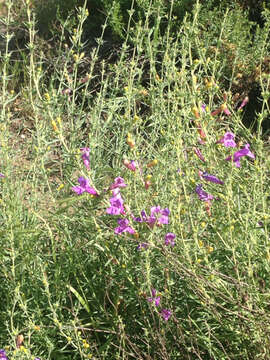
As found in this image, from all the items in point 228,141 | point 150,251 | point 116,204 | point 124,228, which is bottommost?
point 150,251

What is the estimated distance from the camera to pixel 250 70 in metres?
5.16

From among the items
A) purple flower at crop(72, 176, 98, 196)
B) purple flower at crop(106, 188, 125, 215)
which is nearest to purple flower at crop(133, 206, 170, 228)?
purple flower at crop(106, 188, 125, 215)

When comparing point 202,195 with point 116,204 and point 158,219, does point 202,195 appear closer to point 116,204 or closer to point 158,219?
point 158,219

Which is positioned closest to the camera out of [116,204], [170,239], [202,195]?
[116,204]

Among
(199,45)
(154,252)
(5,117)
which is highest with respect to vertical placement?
(199,45)

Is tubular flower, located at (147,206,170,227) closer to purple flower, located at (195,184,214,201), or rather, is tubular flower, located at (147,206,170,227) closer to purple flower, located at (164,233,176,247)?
purple flower, located at (164,233,176,247)

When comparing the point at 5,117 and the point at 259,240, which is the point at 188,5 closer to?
A: the point at 5,117

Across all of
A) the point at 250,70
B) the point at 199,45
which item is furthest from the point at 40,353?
the point at 250,70

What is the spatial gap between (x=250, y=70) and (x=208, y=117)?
302 centimetres

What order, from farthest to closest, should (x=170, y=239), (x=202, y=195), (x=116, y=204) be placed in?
(x=202, y=195) < (x=170, y=239) < (x=116, y=204)

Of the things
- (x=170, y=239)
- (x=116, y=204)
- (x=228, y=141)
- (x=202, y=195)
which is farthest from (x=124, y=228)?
(x=228, y=141)

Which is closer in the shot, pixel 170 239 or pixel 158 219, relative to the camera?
pixel 158 219

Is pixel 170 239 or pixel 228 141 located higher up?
pixel 228 141

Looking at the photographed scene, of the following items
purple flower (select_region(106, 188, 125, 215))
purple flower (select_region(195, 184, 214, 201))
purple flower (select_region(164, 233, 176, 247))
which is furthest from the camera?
purple flower (select_region(195, 184, 214, 201))
